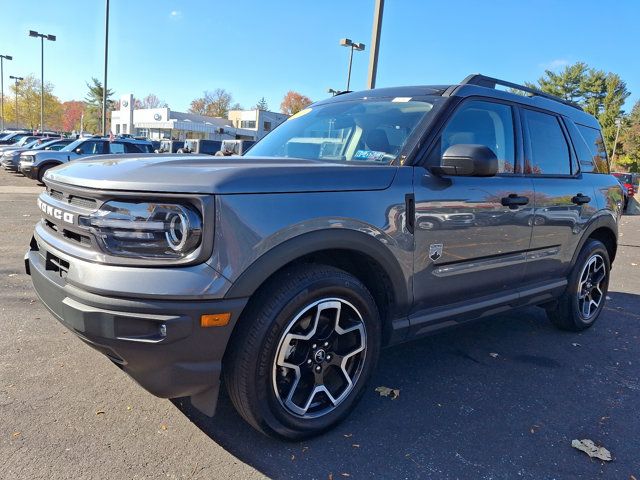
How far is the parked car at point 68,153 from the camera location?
16188 millimetres

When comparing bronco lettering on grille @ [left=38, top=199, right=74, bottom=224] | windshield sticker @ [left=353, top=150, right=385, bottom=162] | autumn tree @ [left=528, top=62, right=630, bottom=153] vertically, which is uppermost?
autumn tree @ [left=528, top=62, right=630, bottom=153]

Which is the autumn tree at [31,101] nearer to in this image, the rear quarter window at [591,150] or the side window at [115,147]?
the side window at [115,147]

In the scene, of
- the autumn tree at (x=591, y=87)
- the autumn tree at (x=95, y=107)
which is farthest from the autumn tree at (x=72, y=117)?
the autumn tree at (x=591, y=87)

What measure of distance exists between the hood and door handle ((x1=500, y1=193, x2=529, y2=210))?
100 centimetres

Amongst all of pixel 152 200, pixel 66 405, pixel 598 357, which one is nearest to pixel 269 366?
pixel 152 200

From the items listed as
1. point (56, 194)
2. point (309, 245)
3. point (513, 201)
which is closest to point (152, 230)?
point (309, 245)

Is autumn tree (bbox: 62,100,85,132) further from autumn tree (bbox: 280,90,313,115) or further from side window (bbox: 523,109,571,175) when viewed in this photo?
side window (bbox: 523,109,571,175)

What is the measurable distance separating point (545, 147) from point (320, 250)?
2488mm

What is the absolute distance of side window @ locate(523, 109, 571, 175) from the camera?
12.5 ft

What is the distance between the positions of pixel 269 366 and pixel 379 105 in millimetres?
2015

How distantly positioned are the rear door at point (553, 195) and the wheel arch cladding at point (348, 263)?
1459 millimetres

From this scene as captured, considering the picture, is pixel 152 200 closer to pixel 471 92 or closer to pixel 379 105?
pixel 379 105

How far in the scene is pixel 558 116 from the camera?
427cm

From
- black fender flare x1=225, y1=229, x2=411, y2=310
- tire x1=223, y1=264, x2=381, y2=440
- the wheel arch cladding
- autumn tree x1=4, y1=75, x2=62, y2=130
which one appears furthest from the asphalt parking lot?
autumn tree x1=4, y1=75, x2=62, y2=130
